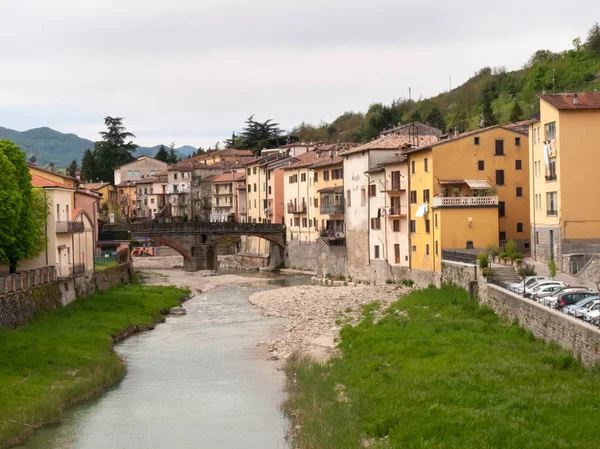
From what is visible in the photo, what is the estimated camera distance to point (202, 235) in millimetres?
93750

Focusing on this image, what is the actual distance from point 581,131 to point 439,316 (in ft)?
44.4

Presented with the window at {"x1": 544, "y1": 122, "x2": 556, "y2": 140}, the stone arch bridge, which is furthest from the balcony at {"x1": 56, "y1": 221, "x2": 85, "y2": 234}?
the stone arch bridge

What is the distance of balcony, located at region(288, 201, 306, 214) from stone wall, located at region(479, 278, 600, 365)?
156ft

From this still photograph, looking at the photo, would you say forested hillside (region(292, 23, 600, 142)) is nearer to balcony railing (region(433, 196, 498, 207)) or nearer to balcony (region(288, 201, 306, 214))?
balcony (region(288, 201, 306, 214))

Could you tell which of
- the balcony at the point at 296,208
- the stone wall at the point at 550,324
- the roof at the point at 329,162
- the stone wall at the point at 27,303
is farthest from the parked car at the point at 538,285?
the balcony at the point at 296,208

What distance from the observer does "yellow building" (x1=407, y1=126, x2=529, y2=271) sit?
56.6 meters

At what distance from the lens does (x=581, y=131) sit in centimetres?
5044

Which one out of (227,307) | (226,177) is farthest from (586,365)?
(226,177)

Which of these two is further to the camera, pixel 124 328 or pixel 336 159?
pixel 336 159

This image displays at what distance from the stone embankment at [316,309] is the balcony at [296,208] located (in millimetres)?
19676

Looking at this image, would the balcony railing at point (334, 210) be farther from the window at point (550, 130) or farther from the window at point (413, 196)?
the window at point (550, 130)

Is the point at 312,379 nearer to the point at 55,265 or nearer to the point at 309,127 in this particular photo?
the point at 55,265

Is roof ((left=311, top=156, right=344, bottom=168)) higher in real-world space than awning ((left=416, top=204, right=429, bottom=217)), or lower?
higher

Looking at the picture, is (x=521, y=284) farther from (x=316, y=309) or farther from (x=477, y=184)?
(x=316, y=309)
